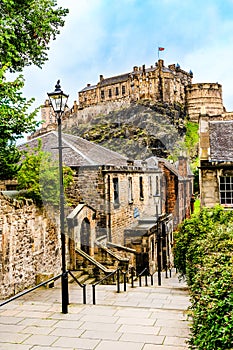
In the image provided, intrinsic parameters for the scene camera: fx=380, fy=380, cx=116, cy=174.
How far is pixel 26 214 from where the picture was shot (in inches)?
464

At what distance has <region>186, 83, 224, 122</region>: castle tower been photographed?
84.5m

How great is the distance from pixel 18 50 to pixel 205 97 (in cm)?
7458

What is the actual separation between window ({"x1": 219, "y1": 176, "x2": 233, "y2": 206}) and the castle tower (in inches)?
2694

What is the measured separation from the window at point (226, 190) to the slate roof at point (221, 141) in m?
0.89

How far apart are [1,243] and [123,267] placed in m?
7.01

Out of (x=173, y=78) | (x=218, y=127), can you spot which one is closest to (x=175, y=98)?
(x=173, y=78)

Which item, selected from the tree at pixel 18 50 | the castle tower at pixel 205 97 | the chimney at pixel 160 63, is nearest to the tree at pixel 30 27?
the tree at pixel 18 50

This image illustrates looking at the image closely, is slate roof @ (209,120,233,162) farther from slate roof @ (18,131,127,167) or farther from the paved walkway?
the paved walkway

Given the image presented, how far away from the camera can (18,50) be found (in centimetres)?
1548

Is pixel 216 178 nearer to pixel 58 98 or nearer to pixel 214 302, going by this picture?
pixel 58 98

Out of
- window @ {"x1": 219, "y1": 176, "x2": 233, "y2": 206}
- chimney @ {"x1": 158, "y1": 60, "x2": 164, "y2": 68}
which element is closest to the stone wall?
window @ {"x1": 219, "y1": 176, "x2": 233, "y2": 206}

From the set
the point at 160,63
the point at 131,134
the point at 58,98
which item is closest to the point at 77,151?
the point at 131,134

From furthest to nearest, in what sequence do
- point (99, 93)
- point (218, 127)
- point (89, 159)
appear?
point (99, 93) < point (218, 127) < point (89, 159)

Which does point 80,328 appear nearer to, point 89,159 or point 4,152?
point 4,152
